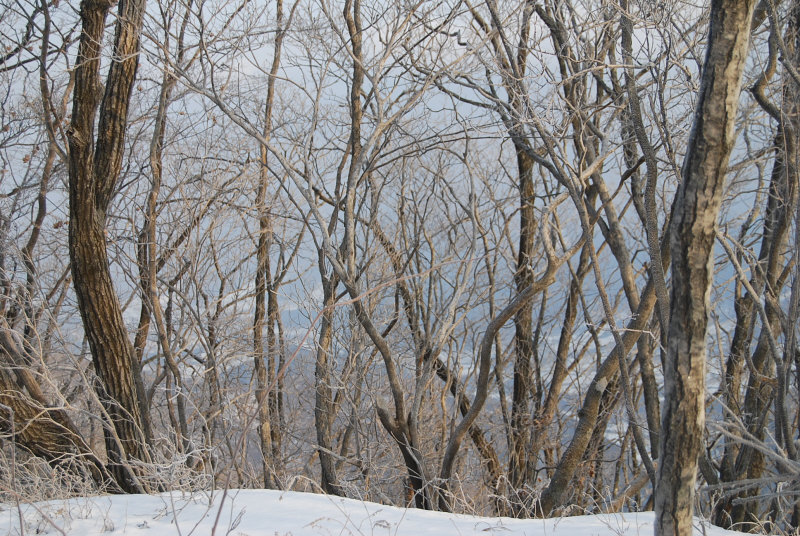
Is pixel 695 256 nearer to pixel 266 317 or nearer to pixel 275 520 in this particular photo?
pixel 275 520

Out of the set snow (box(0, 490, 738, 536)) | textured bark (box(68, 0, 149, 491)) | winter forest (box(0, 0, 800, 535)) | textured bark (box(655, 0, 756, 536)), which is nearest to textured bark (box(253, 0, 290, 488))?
winter forest (box(0, 0, 800, 535))

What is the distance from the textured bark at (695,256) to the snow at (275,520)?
0.96 metres

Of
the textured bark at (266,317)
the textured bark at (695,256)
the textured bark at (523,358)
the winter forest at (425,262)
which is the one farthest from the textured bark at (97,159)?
the textured bark at (523,358)

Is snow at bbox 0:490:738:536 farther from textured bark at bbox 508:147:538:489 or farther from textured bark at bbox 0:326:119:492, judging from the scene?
textured bark at bbox 508:147:538:489

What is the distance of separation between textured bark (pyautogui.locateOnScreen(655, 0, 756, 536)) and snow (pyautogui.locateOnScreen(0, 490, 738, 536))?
3.16 feet

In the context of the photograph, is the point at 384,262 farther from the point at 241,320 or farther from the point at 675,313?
the point at 675,313

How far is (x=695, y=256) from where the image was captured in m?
1.92

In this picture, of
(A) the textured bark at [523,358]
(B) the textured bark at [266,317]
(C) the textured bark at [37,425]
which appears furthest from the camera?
(A) the textured bark at [523,358]

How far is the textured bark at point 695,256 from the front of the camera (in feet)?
6.10

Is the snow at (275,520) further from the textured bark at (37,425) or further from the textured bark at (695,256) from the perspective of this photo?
the textured bark at (37,425)

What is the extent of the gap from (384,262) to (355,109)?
401cm

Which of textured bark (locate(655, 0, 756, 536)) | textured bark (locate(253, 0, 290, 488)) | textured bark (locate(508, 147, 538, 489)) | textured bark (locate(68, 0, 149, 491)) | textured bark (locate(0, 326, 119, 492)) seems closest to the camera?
textured bark (locate(655, 0, 756, 536))

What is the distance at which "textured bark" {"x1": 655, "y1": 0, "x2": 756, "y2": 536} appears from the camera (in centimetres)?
186

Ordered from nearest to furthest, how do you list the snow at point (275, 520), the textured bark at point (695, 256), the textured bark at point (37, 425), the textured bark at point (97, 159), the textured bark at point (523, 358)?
the textured bark at point (695, 256) → the snow at point (275, 520) → the textured bark at point (37, 425) → the textured bark at point (97, 159) → the textured bark at point (523, 358)
